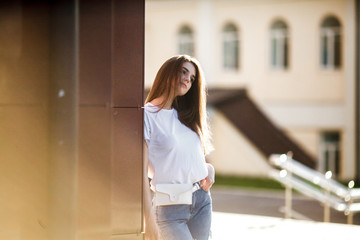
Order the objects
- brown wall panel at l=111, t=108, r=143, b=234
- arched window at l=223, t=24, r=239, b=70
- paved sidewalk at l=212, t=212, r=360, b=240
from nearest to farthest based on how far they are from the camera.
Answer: brown wall panel at l=111, t=108, r=143, b=234 → paved sidewalk at l=212, t=212, r=360, b=240 → arched window at l=223, t=24, r=239, b=70

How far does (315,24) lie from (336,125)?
3.42 metres

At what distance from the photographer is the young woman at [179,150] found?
428 cm

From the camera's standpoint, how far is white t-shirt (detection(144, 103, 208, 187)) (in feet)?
14.0

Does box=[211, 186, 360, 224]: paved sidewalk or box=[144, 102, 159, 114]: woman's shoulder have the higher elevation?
box=[144, 102, 159, 114]: woman's shoulder

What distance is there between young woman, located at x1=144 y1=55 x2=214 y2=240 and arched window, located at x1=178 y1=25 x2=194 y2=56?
20291 millimetres

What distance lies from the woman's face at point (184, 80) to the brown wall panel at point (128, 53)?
246 millimetres

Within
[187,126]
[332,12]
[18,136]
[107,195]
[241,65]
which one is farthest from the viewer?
[241,65]

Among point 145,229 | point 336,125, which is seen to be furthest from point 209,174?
point 336,125

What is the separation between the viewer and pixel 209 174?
15.0 feet

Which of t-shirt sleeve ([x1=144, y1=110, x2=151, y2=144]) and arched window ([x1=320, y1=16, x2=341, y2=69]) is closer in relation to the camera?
t-shirt sleeve ([x1=144, y1=110, x2=151, y2=144])

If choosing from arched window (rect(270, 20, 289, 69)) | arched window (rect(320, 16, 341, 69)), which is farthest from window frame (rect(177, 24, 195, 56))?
arched window (rect(320, 16, 341, 69))

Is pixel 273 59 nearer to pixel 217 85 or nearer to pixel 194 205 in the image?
pixel 217 85

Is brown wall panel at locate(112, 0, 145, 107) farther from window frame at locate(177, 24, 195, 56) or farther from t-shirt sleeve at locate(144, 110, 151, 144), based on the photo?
window frame at locate(177, 24, 195, 56)

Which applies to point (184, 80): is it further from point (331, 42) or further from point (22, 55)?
point (331, 42)
